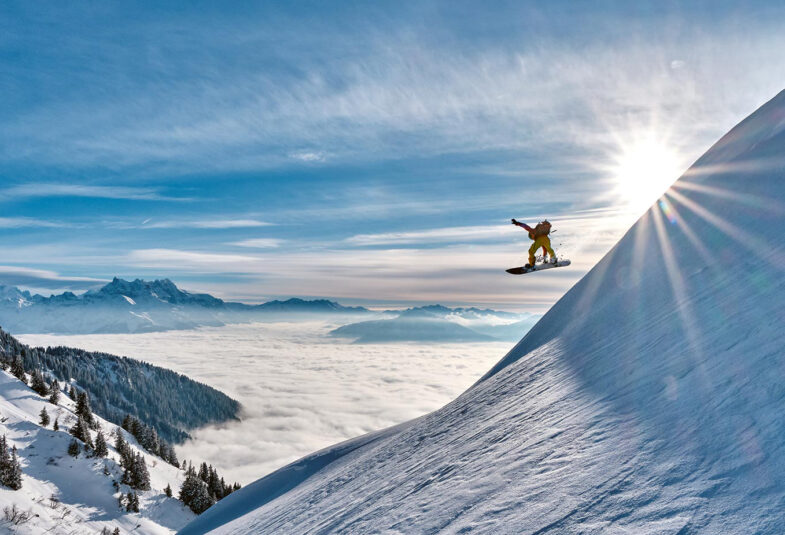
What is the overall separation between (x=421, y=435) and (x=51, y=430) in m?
92.9

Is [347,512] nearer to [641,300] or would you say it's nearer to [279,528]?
[279,528]

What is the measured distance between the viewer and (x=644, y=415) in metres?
4.80

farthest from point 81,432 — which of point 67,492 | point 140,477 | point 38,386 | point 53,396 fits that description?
point 38,386

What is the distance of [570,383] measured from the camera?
24.1 ft

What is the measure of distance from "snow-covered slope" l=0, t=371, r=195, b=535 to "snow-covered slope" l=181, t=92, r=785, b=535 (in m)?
61.7

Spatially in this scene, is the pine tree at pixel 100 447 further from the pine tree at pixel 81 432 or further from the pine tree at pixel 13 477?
the pine tree at pixel 13 477

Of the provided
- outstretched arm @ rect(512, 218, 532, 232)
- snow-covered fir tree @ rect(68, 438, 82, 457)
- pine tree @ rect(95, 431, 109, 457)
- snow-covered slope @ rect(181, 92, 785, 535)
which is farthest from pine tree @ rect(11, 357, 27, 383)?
outstretched arm @ rect(512, 218, 532, 232)

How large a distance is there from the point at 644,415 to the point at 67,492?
84.9 metres

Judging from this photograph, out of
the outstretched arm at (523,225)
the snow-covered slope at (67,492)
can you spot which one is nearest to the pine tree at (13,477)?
the snow-covered slope at (67,492)

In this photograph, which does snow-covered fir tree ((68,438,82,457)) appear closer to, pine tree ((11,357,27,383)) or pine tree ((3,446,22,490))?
pine tree ((3,446,22,490))

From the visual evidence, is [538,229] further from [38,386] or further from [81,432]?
[38,386]

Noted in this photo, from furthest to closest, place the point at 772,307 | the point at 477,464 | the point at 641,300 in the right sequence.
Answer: the point at 641,300 < the point at 477,464 < the point at 772,307

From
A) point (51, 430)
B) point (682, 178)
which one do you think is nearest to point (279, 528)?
point (682, 178)

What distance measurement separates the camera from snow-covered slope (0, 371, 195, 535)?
174 feet
